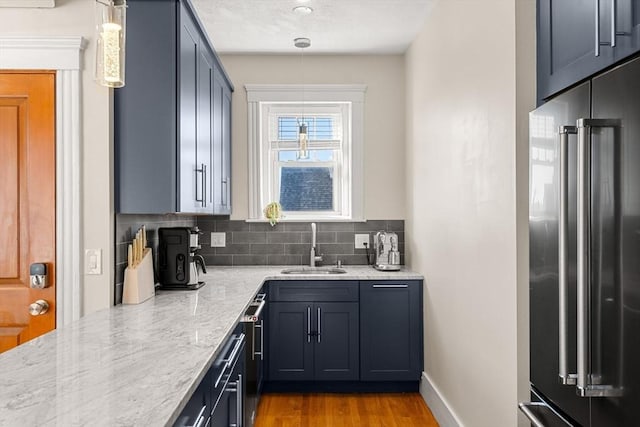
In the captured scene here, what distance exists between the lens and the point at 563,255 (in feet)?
4.61

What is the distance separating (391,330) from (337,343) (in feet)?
1.35

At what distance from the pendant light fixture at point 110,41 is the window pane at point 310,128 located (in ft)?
9.60

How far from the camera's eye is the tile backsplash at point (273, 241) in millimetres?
4305

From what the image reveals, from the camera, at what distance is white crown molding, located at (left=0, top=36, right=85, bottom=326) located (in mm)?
2258

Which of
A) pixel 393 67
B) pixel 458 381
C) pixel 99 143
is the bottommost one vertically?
pixel 458 381

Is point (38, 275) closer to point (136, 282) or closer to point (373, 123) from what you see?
point (136, 282)

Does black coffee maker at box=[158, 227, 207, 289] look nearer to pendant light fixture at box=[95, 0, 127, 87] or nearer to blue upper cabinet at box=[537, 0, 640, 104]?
pendant light fixture at box=[95, 0, 127, 87]

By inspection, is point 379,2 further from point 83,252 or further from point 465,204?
point 83,252

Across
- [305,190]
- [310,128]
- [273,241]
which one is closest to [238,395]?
[273,241]

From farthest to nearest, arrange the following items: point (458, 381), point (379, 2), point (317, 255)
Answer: point (317, 255) < point (379, 2) < point (458, 381)

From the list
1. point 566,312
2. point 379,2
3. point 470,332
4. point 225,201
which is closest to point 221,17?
point 379,2

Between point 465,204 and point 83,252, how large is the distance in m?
1.90

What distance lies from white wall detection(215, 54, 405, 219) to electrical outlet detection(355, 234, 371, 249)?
0.61ft

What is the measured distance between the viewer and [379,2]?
3.21m
